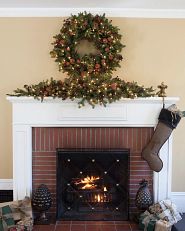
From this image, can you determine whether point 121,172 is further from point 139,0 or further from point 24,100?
point 139,0

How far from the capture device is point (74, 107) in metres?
3.14

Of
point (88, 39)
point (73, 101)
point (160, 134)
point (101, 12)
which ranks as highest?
point (101, 12)

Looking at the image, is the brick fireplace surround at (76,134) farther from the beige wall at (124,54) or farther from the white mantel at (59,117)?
the beige wall at (124,54)

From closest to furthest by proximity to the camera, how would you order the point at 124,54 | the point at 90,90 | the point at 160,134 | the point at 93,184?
the point at 90,90, the point at 160,134, the point at 93,184, the point at 124,54

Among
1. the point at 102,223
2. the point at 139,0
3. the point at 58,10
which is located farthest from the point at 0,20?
the point at 102,223

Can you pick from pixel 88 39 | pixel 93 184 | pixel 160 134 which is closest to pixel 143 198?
pixel 93 184

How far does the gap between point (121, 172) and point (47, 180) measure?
0.81m

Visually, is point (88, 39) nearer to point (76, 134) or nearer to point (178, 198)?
point (76, 134)

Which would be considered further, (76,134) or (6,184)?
(6,184)

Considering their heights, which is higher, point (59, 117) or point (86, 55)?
point (86, 55)

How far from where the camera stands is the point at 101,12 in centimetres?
338

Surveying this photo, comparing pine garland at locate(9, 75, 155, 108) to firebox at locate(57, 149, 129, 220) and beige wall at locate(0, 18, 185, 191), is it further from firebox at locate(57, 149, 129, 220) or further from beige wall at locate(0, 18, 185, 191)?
firebox at locate(57, 149, 129, 220)

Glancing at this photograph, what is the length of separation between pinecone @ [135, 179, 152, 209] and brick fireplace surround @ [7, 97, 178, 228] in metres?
0.17

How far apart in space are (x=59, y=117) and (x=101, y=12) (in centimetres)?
128
